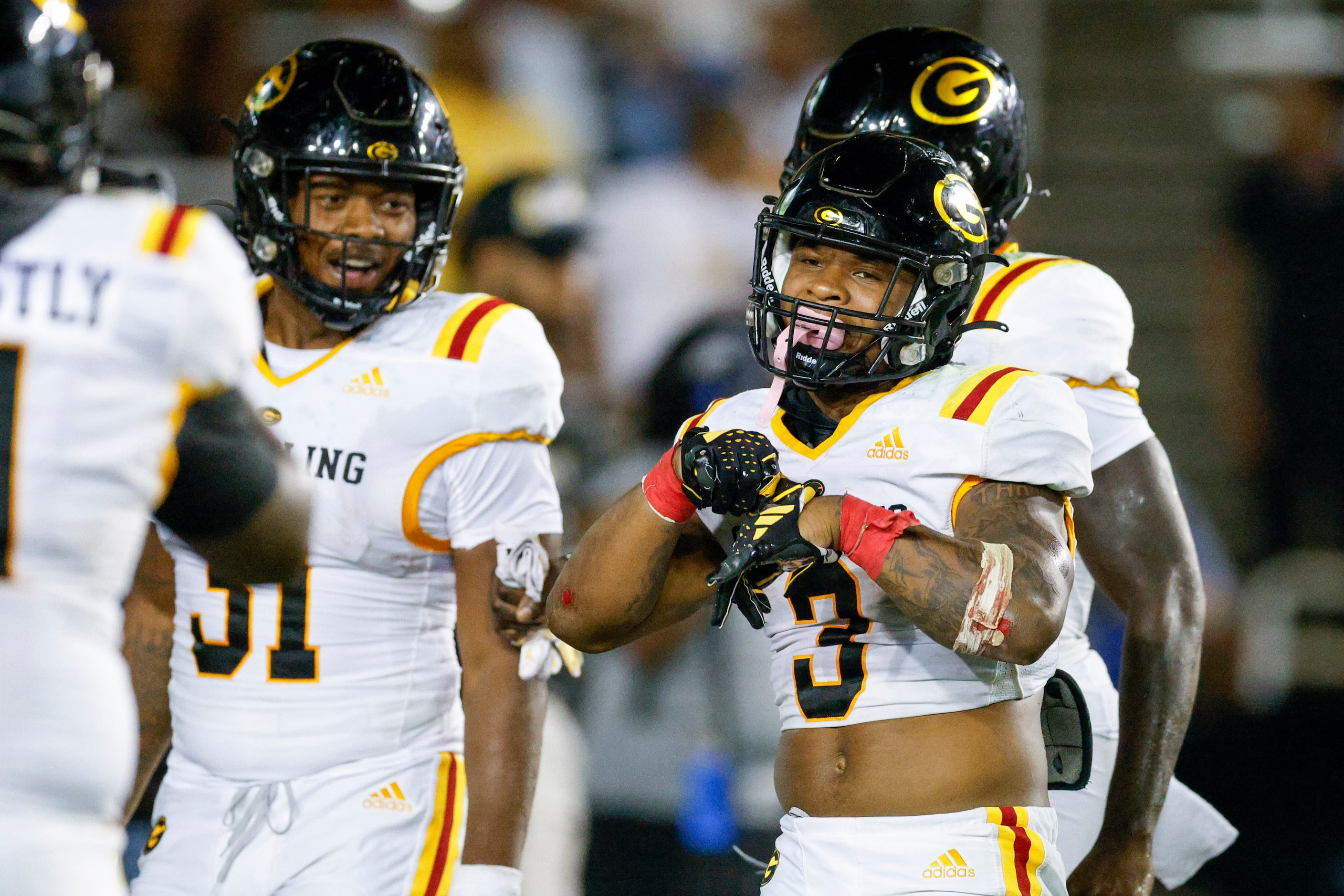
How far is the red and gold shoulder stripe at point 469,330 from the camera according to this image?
294 centimetres

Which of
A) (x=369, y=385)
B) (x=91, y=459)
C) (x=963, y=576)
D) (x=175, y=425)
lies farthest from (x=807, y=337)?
(x=91, y=459)

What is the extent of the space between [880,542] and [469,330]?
1.04 meters

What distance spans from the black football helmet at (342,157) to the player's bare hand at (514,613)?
60 centimetres

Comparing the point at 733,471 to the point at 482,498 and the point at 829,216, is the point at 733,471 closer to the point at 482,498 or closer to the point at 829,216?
the point at 829,216

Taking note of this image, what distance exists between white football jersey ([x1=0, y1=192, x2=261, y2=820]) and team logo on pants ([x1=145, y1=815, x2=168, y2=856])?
3.28 feet

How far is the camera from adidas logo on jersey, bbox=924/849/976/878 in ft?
7.89

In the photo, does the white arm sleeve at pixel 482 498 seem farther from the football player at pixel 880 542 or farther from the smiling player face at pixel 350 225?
the smiling player face at pixel 350 225

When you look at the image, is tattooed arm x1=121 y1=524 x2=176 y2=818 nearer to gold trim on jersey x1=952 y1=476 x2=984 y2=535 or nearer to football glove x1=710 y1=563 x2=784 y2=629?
football glove x1=710 y1=563 x2=784 y2=629

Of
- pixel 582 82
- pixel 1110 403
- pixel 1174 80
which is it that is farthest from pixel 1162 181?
pixel 1110 403

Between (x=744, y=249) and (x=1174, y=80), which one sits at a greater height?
(x=1174, y=80)

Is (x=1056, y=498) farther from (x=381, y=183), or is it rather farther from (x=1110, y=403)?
(x=381, y=183)

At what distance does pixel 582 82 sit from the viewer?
7512mm

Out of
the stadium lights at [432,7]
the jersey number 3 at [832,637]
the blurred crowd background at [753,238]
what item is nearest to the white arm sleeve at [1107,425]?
the jersey number 3 at [832,637]

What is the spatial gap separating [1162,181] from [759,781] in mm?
4467
